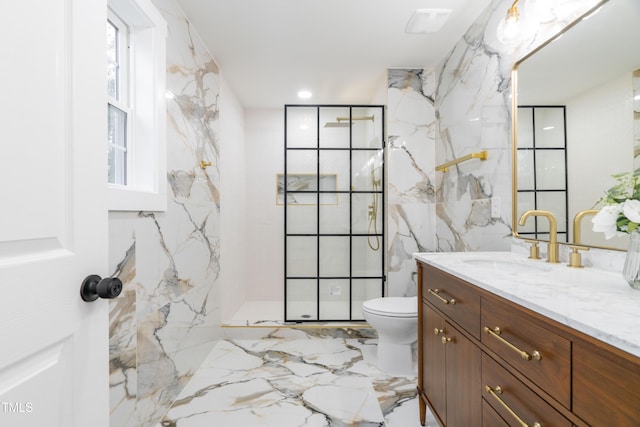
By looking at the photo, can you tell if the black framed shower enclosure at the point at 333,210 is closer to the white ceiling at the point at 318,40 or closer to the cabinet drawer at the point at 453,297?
the white ceiling at the point at 318,40

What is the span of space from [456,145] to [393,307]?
1.29 m

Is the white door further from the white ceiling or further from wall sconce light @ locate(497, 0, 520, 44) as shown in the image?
wall sconce light @ locate(497, 0, 520, 44)

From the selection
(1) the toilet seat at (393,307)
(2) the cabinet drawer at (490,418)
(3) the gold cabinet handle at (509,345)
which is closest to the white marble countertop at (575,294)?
(3) the gold cabinet handle at (509,345)

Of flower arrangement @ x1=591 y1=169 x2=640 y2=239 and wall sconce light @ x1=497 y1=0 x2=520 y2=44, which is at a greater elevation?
wall sconce light @ x1=497 y1=0 x2=520 y2=44

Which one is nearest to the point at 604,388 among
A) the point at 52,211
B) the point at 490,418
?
the point at 490,418

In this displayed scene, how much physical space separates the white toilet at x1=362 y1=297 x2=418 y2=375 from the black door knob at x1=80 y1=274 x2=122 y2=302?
176cm

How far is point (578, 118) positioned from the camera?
50.5 inches

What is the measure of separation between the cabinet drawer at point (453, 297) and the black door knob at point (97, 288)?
1.05 meters

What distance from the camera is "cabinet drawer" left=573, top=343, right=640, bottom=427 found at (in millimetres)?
530

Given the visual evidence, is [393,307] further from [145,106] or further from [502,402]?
[145,106]

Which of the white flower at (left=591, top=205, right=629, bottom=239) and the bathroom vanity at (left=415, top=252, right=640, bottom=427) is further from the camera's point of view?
the white flower at (left=591, top=205, right=629, bottom=239)

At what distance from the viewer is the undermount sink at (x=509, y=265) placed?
1.28m

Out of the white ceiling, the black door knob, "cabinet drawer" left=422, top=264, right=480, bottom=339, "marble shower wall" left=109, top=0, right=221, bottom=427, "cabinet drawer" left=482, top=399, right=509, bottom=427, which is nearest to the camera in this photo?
the black door knob

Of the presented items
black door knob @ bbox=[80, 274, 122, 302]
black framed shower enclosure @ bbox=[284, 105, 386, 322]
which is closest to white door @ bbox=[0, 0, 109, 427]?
black door knob @ bbox=[80, 274, 122, 302]
